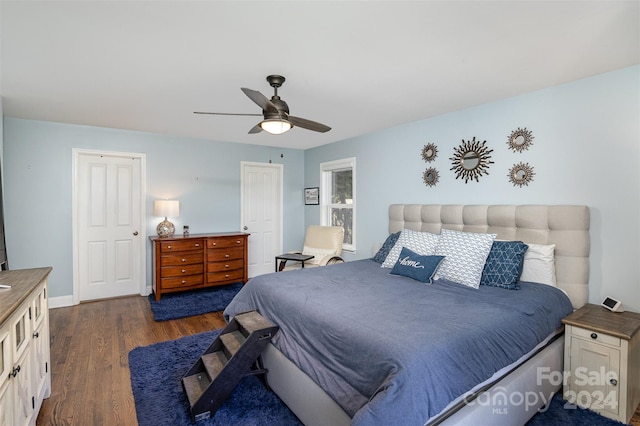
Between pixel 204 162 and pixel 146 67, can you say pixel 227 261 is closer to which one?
pixel 204 162

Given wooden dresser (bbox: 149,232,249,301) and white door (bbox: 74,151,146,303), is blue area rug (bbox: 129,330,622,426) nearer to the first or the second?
wooden dresser (bbox: 149,232,249,301)

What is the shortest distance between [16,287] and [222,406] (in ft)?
4.81

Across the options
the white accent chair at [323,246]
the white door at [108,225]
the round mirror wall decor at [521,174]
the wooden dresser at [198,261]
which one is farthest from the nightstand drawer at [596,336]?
the white door at [108,225]

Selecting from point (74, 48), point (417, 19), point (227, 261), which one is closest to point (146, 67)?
point (74, 48)

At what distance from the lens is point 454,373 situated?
1540 millimetres

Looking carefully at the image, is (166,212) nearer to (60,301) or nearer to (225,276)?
(225,276)

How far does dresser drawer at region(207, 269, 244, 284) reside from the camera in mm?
4832

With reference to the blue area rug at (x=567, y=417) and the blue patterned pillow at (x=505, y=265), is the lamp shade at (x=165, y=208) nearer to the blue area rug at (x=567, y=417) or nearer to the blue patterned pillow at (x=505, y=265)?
the blue patterned pillow at (x=505, y=265)

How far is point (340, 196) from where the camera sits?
17.7 ft

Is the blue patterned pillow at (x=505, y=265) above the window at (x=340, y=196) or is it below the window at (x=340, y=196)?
below

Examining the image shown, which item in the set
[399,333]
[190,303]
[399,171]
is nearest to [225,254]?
[190,303]

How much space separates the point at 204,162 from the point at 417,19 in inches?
165

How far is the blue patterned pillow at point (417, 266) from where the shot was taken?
277 centimetres

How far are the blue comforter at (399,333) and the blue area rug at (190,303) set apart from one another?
1.56 meters
